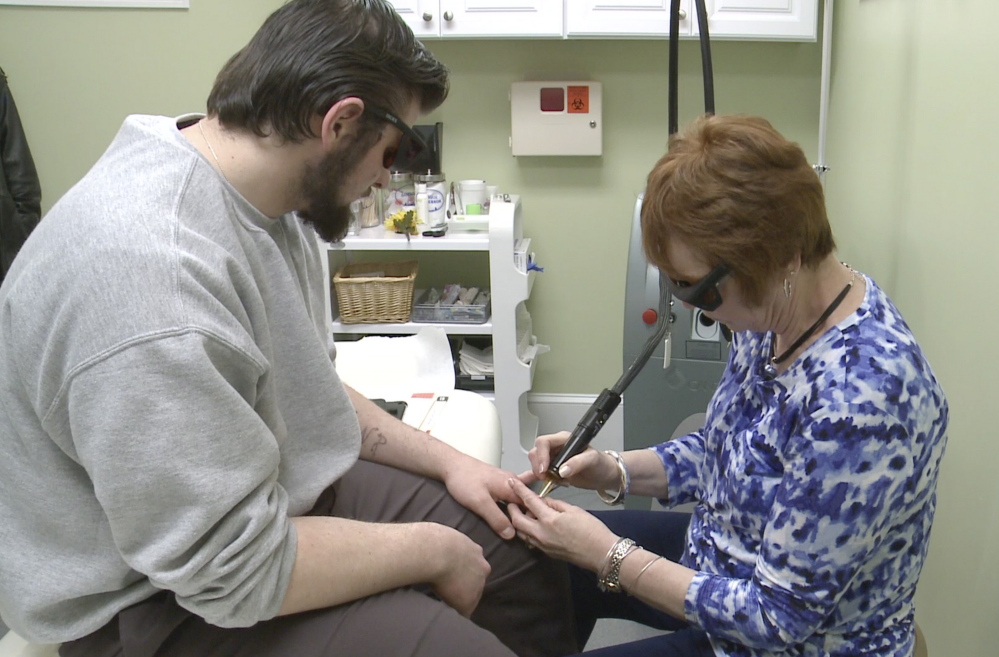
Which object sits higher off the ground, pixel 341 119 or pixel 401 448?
pixel 341 119

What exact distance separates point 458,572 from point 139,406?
1.60 ft

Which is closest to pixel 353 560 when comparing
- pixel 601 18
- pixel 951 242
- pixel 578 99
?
pixel 951 242

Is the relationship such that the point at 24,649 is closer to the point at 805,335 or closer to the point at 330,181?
the point at 330,181

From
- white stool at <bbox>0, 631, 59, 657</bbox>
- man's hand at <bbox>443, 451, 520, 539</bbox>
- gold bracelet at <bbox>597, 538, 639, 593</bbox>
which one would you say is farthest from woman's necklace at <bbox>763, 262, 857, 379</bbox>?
white stool at <bbox>0, 631, 59, 657</bbox>

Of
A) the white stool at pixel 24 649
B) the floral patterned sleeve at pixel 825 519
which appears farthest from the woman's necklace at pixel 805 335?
the white stool at pixel 24 649

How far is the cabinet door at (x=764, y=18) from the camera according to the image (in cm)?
225

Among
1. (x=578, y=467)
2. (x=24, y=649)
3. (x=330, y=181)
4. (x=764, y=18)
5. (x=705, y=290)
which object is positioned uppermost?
(x=764, y=18)

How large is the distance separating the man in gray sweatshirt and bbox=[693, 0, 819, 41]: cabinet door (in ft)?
4.68

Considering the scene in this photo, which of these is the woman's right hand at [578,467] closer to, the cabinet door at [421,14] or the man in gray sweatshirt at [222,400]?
the man in gray sweatshirt at [222,400]

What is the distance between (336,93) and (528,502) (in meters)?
0.64

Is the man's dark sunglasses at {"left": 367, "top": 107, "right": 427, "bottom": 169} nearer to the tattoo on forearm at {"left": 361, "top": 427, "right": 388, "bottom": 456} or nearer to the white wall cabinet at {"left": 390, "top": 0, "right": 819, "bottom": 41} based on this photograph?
the tattoo on forearm at {"left": 361, "top": 427, "right": 388, "bottom": 456}

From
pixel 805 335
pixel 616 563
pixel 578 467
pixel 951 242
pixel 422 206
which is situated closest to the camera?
pixel 805 335

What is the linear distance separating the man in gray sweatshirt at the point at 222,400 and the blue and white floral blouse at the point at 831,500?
32cm

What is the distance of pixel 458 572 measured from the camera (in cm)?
108
